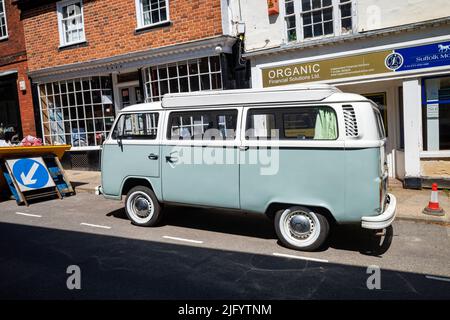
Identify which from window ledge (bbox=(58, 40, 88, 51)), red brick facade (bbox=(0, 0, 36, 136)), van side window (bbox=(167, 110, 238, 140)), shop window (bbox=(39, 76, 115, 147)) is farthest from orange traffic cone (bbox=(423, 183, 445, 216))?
red brick facade (bbox=(0, 0, 36, 136))

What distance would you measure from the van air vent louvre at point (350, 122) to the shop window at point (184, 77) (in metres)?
6.13

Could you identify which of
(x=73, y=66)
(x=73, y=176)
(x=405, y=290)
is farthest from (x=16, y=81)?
(x=405, y=290)

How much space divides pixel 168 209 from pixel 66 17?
30.5 feet

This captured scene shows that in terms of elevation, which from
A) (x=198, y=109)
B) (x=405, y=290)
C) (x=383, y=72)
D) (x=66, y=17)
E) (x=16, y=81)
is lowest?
(x=405, y=290)

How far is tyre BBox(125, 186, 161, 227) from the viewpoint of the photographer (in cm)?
653

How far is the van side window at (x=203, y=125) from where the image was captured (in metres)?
5.76

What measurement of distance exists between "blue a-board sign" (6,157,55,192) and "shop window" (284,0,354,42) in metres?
7.04

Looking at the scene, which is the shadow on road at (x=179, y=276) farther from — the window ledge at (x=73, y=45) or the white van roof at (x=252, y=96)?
the window ledge at (x=73, y=45)

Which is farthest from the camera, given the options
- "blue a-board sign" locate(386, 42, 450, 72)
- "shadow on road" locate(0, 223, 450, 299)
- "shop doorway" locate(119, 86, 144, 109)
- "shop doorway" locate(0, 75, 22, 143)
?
"shop doorway" locate(0, 75, 22, 143)

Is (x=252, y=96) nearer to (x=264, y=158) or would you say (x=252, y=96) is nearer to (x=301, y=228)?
A: (x=264, y=158)

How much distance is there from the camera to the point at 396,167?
9805mm

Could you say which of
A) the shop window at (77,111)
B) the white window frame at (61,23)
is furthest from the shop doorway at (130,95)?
the white window frame at (61,23)

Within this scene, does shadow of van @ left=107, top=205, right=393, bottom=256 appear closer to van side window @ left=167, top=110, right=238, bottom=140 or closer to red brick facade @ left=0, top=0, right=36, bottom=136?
van side window @ left=167, top=110, right=238, bottom=140
